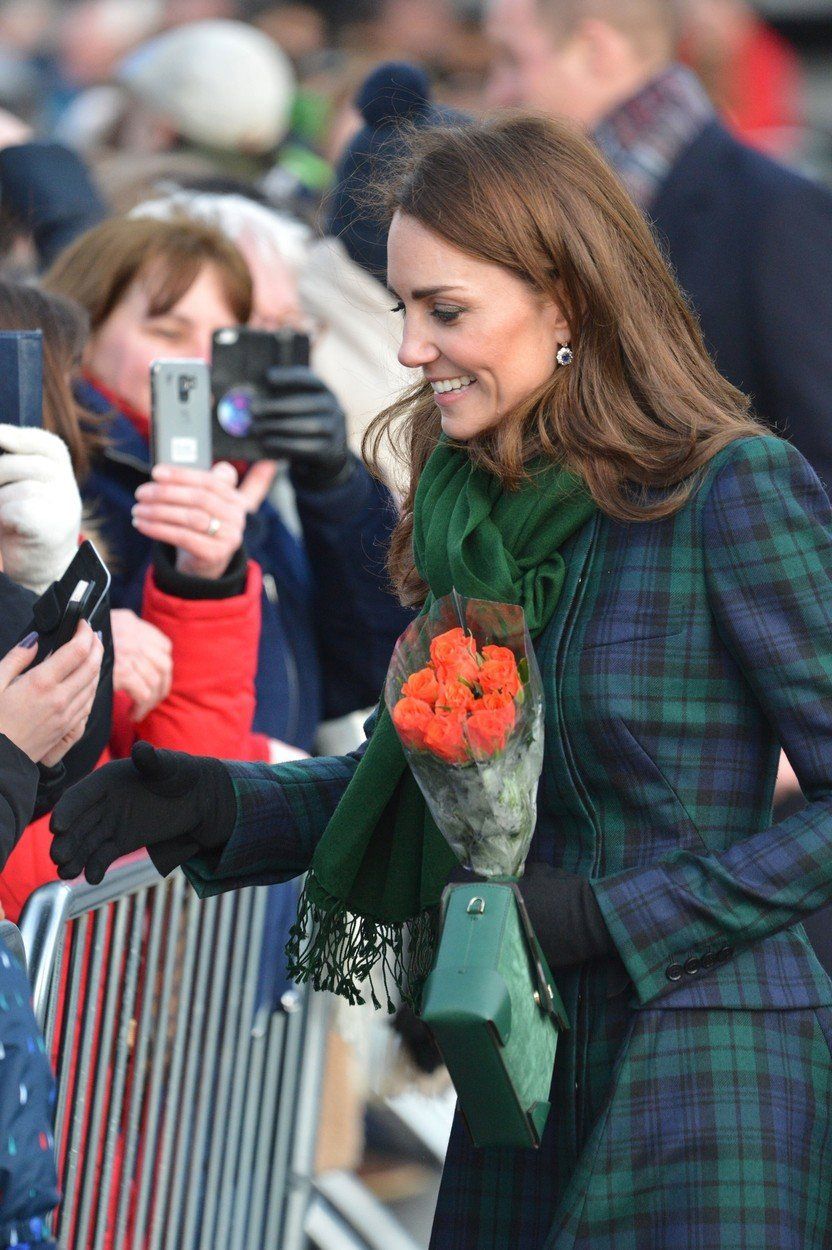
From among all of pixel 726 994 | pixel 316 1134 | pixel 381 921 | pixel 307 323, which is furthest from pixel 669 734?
pixel 307 323

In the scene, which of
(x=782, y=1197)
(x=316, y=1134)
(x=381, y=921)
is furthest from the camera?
(x=316, y=1134)

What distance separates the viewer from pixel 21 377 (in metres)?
2.86

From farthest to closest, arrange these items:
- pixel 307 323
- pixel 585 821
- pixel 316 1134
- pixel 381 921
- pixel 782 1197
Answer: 1. pixel 307 323
2. pixel 316 1134
3. pixel 381 921
4. pixel 585 821
5. pixel 782 1197

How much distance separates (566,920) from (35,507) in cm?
111

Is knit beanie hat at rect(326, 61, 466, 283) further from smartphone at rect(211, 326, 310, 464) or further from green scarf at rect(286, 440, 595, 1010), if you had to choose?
green scarf at rect(286, 440, 595, 1010)

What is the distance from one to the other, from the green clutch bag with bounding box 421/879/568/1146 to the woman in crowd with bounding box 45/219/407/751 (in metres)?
1.72

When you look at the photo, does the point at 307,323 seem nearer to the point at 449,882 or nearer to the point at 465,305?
the point at 465,305

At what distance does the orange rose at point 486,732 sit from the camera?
207cm

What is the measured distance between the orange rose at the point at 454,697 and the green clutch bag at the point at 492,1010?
207 millimetres

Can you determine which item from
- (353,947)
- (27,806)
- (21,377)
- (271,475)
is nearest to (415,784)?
(353,947)

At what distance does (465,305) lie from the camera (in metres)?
2.36

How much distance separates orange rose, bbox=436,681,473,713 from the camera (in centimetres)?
211

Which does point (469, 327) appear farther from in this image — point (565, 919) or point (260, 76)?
point (260, 76)

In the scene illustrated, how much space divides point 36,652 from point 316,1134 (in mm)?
1925
